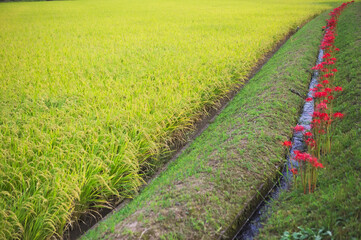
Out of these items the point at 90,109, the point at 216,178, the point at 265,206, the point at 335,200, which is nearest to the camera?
the point at 335,200

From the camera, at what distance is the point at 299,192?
242 cm

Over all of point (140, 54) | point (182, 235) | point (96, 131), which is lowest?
point (182, 235)

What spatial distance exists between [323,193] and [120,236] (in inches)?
65.6

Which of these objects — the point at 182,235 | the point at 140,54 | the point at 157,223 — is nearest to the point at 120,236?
the point at 157,223

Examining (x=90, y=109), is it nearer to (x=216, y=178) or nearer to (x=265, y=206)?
(x=216, y=178)

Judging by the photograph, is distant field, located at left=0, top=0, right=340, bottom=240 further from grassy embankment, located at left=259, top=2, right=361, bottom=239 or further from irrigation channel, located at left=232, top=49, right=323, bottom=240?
grassy embankment, located at left=259, top=2, right=361, bottom=239

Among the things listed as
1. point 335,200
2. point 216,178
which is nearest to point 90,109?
point 216,178

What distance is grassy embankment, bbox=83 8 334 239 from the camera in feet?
7.11

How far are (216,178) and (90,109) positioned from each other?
2.15 m

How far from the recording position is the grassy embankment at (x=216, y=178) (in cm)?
217

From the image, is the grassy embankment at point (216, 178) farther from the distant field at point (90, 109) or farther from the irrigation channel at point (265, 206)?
the distant field at point (90, 109)

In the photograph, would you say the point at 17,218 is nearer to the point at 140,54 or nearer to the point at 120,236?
the point at 120,236

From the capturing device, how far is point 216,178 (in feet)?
8.57

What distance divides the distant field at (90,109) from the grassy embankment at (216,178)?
1.20 feet
